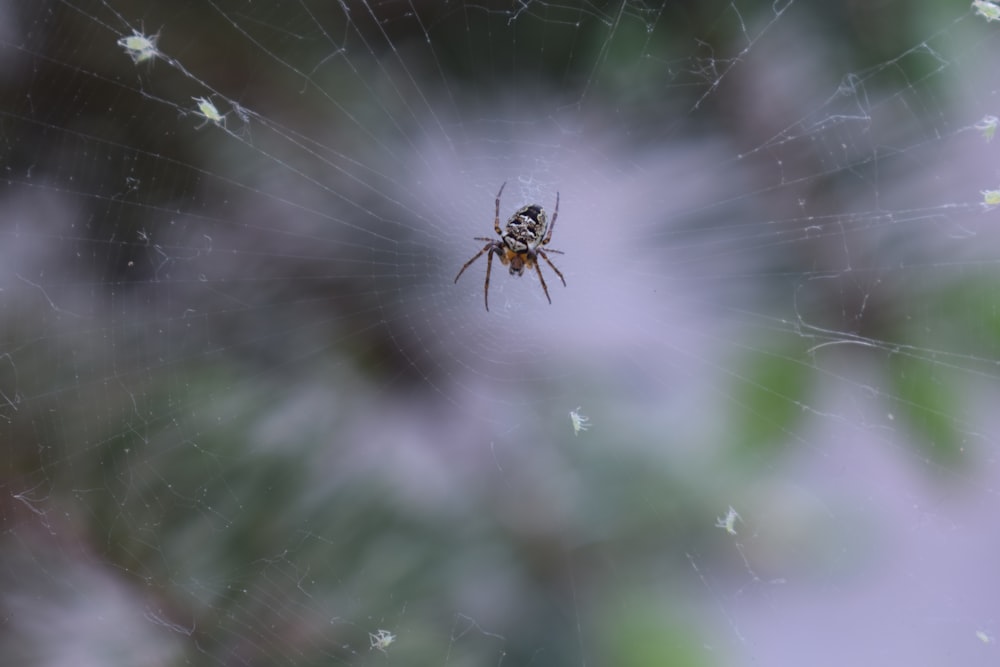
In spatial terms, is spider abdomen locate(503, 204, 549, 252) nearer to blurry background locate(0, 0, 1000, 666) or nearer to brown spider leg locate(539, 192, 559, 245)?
brown spider leg locate(539, 192, 559, 245)

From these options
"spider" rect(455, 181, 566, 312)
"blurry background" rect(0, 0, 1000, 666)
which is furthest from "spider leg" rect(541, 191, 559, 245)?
"blurry background" rect(0, 0, 1000, 666)

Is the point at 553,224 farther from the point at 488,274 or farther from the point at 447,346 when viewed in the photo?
the point at 447,346

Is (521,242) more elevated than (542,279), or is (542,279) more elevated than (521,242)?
(521,242)

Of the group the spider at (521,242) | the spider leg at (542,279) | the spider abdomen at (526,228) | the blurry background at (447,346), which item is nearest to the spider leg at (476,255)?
the spider at (521,242)

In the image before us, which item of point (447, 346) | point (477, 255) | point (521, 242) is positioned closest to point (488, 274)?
point (477, 255)

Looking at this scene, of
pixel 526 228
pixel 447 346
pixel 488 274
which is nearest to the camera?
pixel 447 346

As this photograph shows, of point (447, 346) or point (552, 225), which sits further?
point (552, 225)

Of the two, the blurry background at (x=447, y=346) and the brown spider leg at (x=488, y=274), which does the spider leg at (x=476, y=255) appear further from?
the blurry background at (x=447, y=346)

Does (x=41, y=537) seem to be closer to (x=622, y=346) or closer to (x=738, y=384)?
(x=622, y=346)
